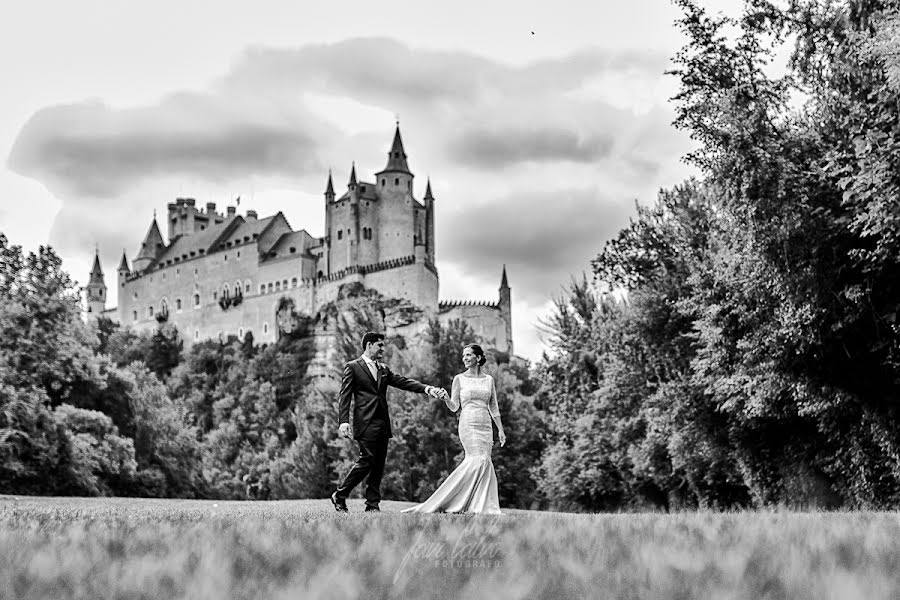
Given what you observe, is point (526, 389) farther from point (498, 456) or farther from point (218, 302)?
point (218, 302)

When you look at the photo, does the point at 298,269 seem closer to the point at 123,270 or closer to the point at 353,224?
the point at 353,224

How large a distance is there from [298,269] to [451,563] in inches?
5449

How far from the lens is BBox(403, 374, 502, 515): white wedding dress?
13328 millimetres

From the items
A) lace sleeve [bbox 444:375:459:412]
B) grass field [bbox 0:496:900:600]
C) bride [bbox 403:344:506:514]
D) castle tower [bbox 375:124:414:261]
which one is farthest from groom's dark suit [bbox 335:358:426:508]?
castle tower [bbox 375:124:414:261]

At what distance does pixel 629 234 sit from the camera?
3822 cm

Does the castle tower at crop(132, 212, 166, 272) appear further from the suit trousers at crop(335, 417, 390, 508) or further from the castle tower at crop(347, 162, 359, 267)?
the suit trousers at crop(335, 417, 390, 508)

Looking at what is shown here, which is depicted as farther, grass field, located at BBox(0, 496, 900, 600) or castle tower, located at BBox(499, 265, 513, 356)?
castle tower, located at BBox(499, 265, 513, 356)

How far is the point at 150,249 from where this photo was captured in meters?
169

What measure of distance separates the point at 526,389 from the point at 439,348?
31759mm

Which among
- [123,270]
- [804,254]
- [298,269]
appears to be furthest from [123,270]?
[804,254]

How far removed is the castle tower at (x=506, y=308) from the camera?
5438 inches

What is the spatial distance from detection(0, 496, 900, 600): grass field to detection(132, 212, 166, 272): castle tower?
550 feet

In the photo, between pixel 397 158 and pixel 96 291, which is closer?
pixel 397 158

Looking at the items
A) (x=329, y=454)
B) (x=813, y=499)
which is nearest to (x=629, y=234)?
(x=813, y=499)
